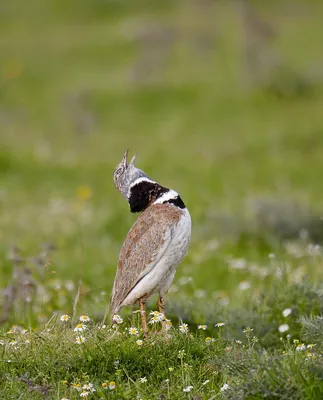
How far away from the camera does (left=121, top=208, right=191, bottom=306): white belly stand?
574 centimetres

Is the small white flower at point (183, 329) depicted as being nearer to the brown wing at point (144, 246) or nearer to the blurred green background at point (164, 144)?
the brown wing at point (144, 246)

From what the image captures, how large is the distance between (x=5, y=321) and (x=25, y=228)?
5697 mm

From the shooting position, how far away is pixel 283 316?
7.00 metres

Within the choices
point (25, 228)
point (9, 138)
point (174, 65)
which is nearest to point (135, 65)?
point (174, 65)

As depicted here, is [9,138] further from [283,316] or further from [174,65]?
[283,316]

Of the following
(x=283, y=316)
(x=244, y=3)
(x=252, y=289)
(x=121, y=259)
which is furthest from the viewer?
(x=244, y=3)

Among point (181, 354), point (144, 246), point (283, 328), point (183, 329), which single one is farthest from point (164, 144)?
point (181, 354)

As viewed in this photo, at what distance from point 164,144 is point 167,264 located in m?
13.8

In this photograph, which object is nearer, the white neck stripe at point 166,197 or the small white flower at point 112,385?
the small white flower at point 112,385

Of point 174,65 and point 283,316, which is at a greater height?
point 174,65

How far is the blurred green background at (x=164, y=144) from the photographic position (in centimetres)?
1053

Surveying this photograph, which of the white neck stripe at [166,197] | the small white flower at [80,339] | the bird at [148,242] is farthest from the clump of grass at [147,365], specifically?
the white neck stripe at [166,197]

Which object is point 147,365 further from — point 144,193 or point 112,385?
point 144,193

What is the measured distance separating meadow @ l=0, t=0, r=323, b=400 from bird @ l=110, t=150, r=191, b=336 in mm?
261
